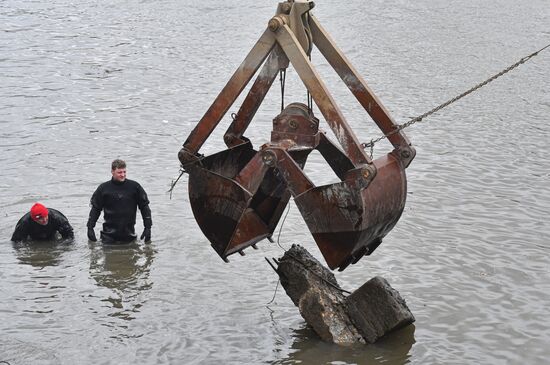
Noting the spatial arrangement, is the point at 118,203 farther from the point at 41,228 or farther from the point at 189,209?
the point at 189,209

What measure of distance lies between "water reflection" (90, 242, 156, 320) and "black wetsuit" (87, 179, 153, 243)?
350mm

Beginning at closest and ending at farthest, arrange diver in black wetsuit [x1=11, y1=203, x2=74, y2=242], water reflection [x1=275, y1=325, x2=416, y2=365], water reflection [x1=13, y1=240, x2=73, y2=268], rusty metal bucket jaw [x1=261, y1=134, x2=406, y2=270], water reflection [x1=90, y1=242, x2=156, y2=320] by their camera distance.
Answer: rusty metal bucket jaw [x1=261, y1=134, x2=406, y2=270]
water reflection [x1=275, y1=325, x2=416, y2=365]
water reflection [x1=90, y1=242, x2=156, y2=320]
water reflection [x1=13, y1=240, x2=73, y2=268]
diver in black wetsuit [x1=11, y1=203, x2=74, y2=242]

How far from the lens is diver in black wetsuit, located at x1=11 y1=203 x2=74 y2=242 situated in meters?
12.6

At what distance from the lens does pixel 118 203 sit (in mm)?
12367

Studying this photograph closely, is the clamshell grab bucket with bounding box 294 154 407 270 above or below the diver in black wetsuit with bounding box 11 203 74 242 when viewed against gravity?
above

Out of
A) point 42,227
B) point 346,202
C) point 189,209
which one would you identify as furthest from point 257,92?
point 189,209

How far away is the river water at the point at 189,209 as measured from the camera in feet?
33.2

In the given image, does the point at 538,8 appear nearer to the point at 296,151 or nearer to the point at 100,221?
the point at 100,221

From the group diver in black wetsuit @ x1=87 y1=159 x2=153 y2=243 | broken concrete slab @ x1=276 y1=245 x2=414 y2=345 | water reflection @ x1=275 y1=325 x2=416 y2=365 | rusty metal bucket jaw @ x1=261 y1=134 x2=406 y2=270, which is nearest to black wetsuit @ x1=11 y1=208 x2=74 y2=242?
diver in black wetsuit @ x1=87 y1=159 x2=153 y2=243

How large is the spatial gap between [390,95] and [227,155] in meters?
13.6

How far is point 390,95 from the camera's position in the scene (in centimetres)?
2208

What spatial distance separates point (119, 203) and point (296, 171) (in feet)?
16.2

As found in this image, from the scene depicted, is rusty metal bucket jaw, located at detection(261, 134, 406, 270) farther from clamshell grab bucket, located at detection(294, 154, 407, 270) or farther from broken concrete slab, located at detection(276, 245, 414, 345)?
broken concrete slab, located at detection(276, 245, 414, 345)

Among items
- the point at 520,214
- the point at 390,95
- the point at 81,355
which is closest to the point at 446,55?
the point at 390,95
